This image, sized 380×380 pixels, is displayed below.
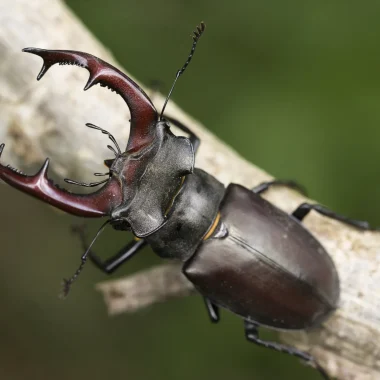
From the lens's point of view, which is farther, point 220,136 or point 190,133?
point 220,136

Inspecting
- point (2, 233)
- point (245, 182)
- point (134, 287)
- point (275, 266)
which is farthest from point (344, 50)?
point (2, 233)

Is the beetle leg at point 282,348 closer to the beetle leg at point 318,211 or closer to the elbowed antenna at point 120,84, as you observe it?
the beetle leg at point 318,211

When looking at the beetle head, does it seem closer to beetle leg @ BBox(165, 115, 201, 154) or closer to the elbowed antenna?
the elbowed antenna

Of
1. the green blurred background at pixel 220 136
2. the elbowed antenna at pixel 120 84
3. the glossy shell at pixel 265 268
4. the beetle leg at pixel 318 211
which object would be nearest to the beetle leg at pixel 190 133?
the glossy shell at pixel 265 268

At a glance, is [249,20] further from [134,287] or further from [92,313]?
[92,313]

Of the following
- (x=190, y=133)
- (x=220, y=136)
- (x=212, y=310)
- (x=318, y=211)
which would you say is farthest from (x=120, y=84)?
(x=220, y=136)

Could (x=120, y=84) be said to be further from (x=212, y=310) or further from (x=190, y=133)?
(x=212, y=310)
